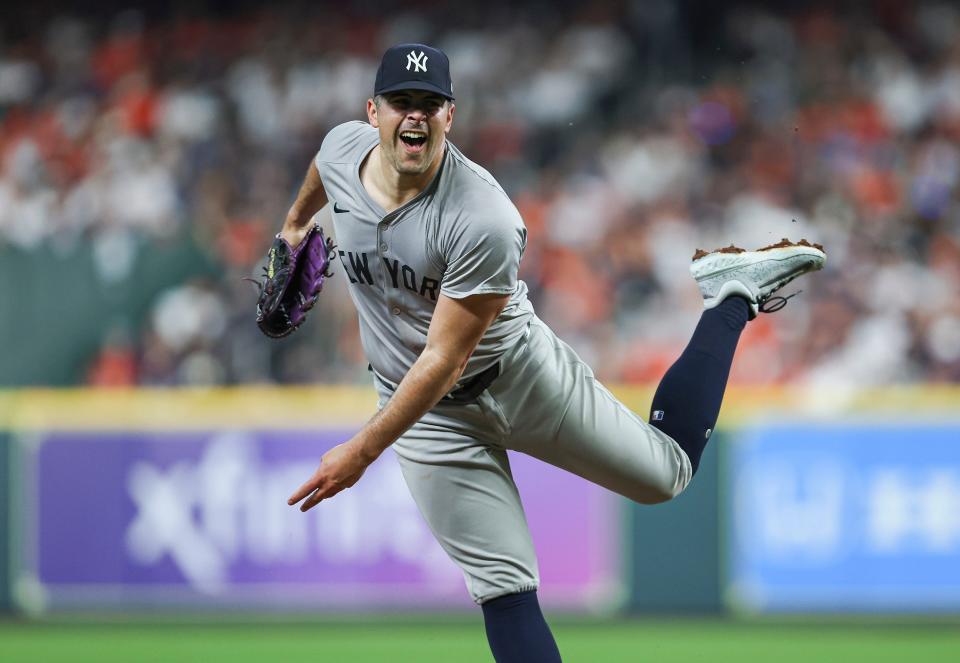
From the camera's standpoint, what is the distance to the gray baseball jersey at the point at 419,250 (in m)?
4.11

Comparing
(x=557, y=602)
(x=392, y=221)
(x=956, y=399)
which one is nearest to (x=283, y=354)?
(x=557, y=602)

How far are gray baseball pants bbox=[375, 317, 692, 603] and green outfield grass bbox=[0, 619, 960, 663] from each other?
2.78 meters

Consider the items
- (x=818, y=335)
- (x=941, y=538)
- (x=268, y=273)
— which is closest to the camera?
(x=268, y=273)

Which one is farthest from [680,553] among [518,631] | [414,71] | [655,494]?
[414,71]

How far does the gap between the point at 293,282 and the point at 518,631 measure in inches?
55.0

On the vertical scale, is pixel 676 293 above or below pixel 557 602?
above

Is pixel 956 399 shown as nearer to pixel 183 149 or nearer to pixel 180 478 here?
pixel 180 478

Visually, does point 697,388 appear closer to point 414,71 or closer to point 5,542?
point 414,71

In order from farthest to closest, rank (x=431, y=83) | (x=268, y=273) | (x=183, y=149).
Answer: (x=183, y=149) → (x=268, y=273) → (x=431, y=83)

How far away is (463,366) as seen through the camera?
420cm

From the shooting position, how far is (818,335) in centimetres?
951

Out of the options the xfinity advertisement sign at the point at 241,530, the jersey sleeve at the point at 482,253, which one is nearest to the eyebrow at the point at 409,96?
the jersey sleeve at the point at 482,253

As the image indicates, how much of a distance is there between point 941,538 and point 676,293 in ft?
8.16

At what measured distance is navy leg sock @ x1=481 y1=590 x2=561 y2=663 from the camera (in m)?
4.46
